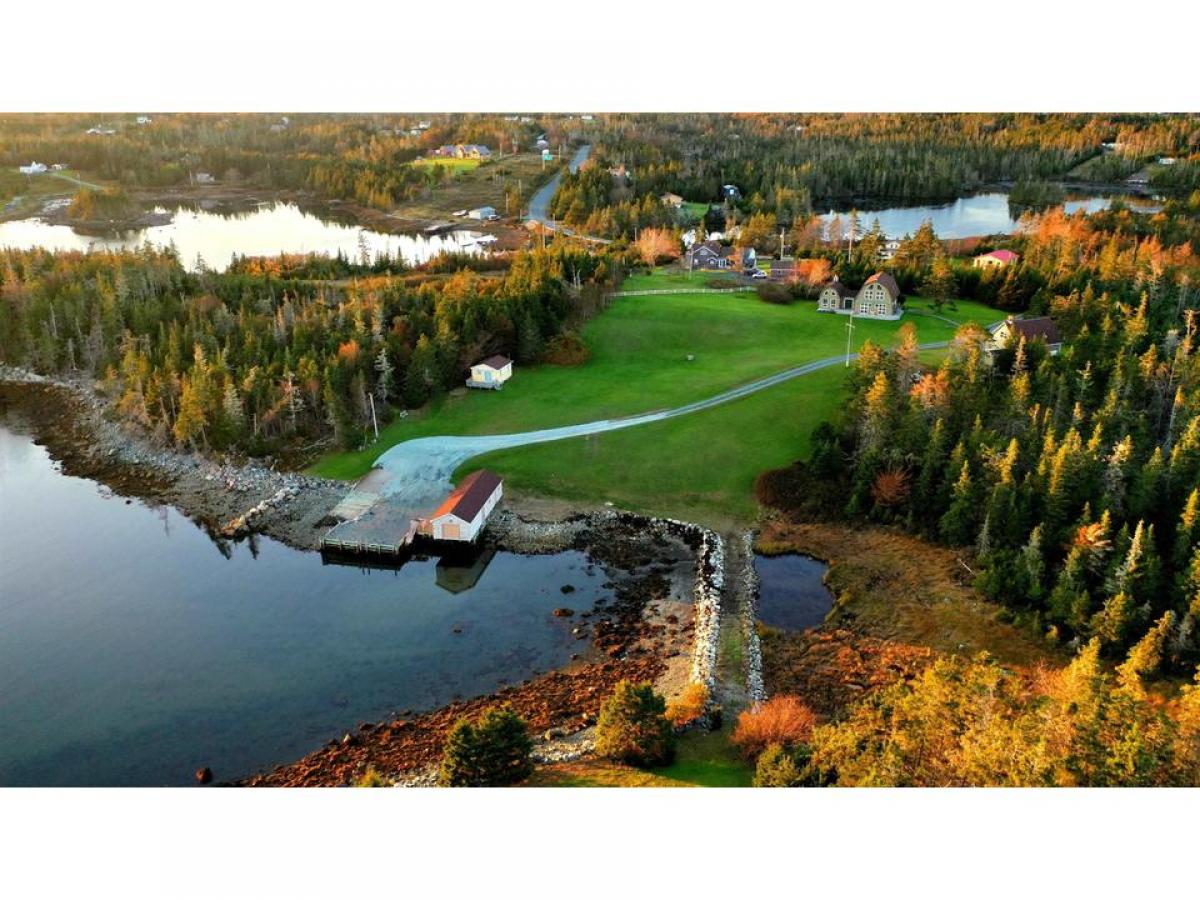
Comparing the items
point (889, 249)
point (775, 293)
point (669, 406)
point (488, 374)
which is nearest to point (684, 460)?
point (669, 406)

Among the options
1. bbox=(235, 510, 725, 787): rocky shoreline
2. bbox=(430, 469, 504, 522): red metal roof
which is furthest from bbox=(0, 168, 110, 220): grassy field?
bbox=(235, 510, 725, 787): rocky shoreline

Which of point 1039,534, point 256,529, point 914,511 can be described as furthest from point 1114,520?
point 256,529

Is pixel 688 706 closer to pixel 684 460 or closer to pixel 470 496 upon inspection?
A: pixel 470 496

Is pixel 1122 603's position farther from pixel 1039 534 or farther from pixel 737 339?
pixel 737 339

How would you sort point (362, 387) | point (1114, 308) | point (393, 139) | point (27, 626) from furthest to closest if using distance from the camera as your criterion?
point (393, 139) < point (1114, 308) < point (362, 387) < point (27, 626)

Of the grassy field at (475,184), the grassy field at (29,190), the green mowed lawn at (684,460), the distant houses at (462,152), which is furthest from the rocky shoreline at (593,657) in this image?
the distant houses at (462,152)

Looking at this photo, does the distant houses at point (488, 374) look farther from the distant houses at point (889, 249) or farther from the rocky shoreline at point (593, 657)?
the distant houses at point (889, 249)
